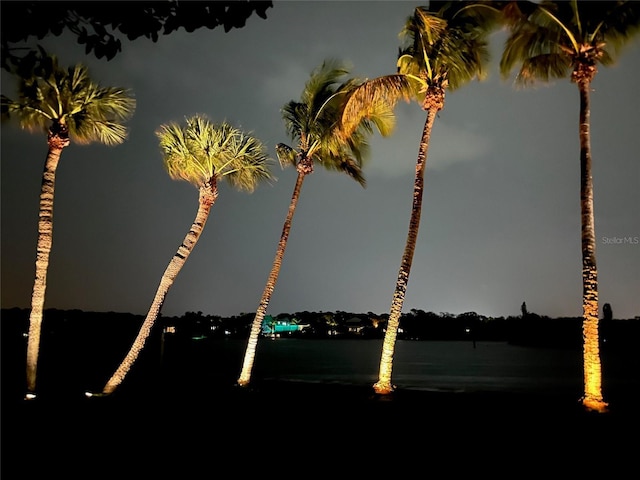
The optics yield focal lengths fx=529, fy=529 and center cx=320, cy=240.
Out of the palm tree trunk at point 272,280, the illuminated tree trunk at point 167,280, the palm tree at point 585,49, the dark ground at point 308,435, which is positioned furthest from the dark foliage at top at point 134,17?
the palm tree trunk at point 272,280

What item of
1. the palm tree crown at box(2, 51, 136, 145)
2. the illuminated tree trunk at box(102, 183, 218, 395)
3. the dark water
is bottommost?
the dark water

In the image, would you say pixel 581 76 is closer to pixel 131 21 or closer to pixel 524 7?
pixel 524 7

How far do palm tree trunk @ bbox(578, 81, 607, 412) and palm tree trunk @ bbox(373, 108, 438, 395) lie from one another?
4.70m

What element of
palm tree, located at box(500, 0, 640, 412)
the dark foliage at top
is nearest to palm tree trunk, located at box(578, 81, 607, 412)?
palm tree, located at box(500, 0, 640, 412)

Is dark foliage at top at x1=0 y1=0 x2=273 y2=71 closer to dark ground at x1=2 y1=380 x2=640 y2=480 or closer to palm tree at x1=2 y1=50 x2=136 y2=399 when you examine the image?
dark ground at x1=2 y1=380 x2=640 y2=480

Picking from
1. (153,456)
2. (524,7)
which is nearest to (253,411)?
(153,456)

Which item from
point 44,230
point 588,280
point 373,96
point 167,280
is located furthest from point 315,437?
point 44,230

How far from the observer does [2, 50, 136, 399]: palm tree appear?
52.8 feet

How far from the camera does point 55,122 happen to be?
1673cm

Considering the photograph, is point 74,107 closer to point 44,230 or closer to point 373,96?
point 44,230

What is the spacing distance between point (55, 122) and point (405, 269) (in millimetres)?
12020

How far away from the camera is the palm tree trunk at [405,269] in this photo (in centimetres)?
1675

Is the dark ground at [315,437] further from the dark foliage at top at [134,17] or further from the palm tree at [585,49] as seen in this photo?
the dark foliage at top at [134,17]

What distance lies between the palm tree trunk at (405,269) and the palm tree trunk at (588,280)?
470 centimetres
